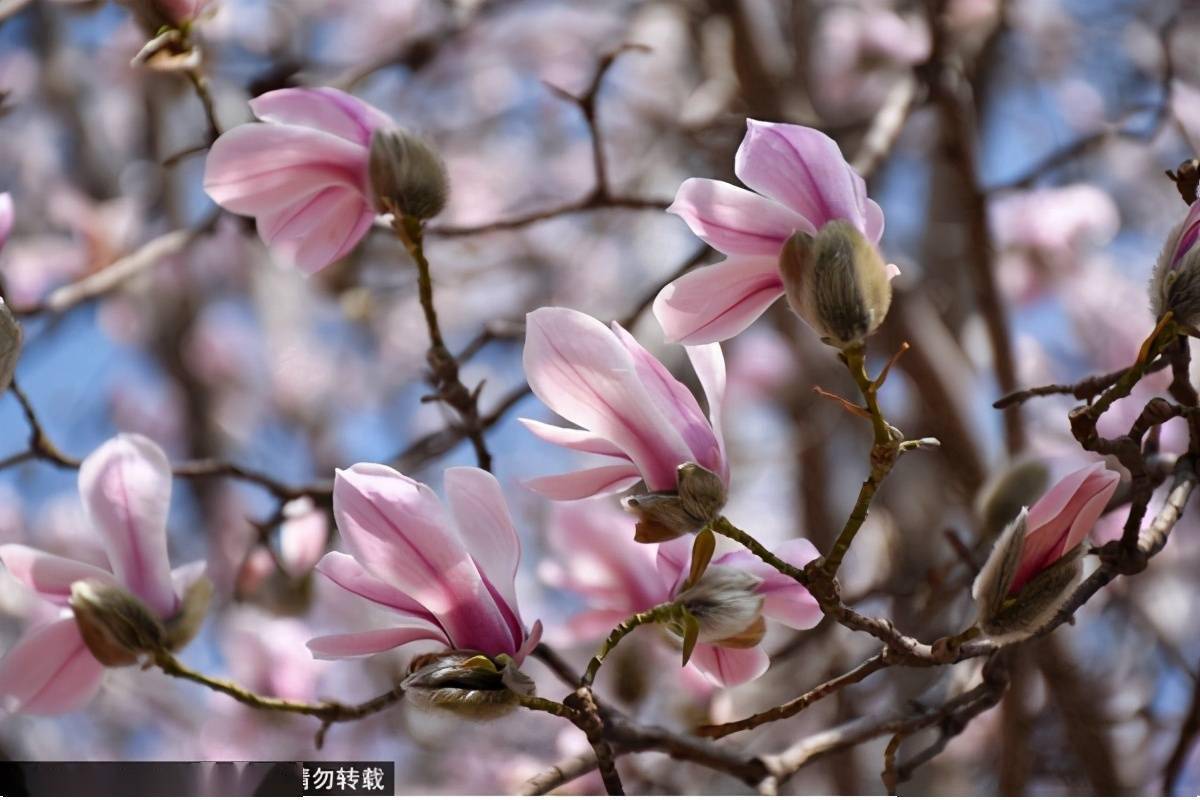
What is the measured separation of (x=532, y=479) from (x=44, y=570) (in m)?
0.24

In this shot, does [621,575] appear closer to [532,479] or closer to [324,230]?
[532,479]

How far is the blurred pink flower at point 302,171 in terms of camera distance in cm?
46

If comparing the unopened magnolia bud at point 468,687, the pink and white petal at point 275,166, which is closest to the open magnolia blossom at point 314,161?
the pink and white petal at point 275,166

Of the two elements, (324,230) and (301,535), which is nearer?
(324,230)

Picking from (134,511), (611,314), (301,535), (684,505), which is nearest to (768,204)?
(684,505)

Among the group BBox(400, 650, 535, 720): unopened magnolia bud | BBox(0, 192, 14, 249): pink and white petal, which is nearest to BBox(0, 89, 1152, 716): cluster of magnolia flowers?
BBox(400, 650, 535, 720): unopened magnolia bud

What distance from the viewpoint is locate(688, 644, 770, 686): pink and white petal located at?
19.2 inches

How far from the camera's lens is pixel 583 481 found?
1.51ft

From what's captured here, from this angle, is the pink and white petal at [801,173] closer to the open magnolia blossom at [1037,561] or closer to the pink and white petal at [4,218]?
the open magnolia blossom at [1037,561]

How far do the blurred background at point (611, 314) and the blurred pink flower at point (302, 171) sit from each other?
22cm

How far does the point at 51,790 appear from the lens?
709 millimetres

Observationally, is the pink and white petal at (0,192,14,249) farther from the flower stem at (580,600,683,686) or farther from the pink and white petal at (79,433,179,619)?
the flower stem at (580,600,683,686)

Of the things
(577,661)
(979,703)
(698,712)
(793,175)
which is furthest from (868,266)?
(577,661)

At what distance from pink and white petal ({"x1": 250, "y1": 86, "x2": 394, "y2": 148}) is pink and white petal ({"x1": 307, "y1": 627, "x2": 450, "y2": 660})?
218 millimetres
